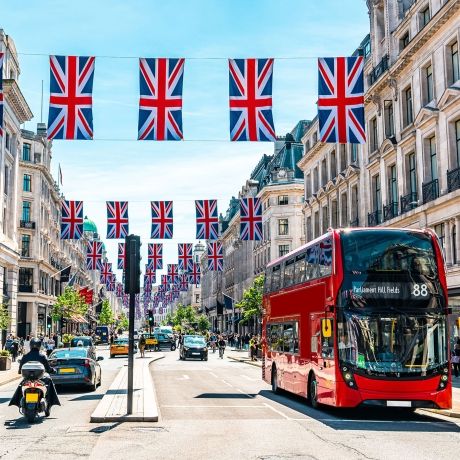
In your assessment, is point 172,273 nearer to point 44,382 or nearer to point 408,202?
point 408,202

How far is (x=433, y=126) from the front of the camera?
114 feet

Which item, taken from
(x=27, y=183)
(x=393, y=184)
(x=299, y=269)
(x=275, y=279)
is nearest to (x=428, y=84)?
(x=393, y=184)

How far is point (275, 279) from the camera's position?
23047 mm

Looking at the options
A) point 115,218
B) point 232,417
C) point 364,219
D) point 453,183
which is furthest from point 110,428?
point 364,219

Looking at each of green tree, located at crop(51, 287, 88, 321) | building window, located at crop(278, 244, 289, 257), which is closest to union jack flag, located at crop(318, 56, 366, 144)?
green tree, located at crop(51, 287, 88, 321)

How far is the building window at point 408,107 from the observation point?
127ft

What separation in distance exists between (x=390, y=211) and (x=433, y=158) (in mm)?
5577

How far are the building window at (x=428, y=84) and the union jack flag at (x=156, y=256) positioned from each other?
29.0 meters

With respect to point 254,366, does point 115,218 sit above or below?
above

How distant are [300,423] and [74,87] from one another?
1169 cm

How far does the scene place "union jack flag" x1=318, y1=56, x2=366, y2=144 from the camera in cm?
2172

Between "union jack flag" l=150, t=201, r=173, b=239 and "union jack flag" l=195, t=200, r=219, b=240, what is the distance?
2097 millimetres

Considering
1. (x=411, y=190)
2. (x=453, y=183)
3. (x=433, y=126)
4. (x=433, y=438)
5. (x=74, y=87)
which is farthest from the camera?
(x=411, y=190)

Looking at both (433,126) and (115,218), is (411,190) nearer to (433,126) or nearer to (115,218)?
(433,126)
